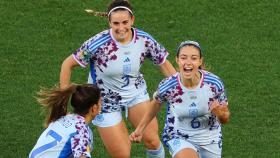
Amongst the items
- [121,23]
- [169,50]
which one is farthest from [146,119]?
[169,50]

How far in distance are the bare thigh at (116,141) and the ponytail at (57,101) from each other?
186 centimetres

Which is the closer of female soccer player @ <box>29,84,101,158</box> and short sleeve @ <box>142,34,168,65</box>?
female soccer player @ <box>29,84,101,158</box>

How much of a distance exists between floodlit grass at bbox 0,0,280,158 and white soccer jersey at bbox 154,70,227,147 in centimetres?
204

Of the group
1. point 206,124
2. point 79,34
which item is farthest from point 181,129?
point 79,34

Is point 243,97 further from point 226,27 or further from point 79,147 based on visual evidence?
point 79,147

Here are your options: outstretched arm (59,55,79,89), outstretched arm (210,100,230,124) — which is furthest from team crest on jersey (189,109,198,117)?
outstretched arm (59,55,79,89)

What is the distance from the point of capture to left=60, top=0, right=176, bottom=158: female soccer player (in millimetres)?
10484

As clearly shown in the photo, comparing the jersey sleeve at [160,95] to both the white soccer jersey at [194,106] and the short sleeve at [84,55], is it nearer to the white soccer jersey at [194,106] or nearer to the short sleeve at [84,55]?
the white soccer jersey at [194,106]

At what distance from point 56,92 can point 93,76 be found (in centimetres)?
191

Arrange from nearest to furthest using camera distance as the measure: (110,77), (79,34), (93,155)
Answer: (110,77)
(93,155)
(79,34)

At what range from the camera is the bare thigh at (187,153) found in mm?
9789

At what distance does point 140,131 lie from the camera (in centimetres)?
992

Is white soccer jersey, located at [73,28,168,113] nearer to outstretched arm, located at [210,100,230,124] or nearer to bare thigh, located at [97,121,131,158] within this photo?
bare thigh, located at [97,121,131,158]

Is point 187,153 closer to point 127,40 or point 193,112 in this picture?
point 193,112
